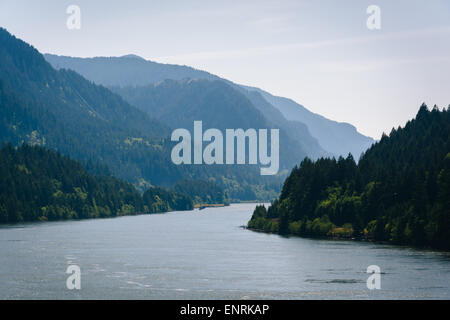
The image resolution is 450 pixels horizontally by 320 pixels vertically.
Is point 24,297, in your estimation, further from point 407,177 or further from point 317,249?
point 407,177

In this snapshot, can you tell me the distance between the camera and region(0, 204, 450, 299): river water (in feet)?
332

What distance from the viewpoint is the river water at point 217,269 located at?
332 ft

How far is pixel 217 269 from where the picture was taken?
416 ft

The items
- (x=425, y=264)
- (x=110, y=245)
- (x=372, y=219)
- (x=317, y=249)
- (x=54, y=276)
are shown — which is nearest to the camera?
(x=54, y=276)

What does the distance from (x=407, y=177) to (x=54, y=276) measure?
95422 mm

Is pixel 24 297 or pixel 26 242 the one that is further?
pixel 26 242

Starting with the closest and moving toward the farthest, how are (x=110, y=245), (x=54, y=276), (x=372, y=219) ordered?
(x=54, y=276), (x=110, y=245), (x=372, y=219)
